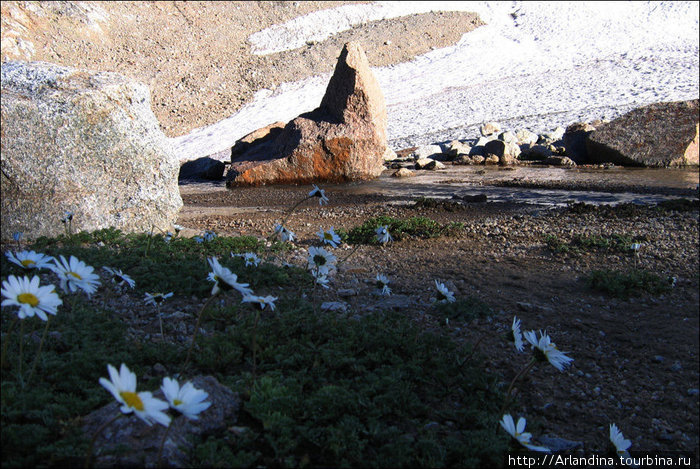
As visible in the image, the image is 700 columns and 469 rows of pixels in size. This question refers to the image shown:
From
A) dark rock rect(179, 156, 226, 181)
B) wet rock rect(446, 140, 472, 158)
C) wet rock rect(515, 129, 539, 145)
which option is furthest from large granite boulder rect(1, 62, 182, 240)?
wet rock rect(515, 129, 539, 145)

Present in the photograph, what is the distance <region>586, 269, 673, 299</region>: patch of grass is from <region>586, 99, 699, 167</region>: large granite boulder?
931 cm

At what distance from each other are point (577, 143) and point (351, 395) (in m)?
12.9

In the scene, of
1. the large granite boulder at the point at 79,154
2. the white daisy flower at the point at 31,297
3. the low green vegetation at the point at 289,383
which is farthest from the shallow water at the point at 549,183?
the white daisy flower at the point at 31,297

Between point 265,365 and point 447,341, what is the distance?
95 cm

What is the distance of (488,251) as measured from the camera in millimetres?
4961

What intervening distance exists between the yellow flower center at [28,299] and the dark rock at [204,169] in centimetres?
1136

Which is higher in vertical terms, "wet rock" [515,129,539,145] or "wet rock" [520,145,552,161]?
"wet rock" [515,129,539,145]

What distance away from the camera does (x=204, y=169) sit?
13.1 meters

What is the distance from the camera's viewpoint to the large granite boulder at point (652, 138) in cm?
1198

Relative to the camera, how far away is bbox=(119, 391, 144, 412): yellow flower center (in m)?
1.26

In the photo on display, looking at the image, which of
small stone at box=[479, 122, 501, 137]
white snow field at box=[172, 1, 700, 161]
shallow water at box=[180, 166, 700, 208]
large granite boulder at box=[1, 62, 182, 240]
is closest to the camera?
large granite boulder at box=[1, 62, 182, 240]

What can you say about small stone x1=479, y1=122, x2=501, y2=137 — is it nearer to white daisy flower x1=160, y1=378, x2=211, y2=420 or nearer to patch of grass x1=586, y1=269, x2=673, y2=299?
patch of grass x1=586, y1=269, x2=673, y2=299

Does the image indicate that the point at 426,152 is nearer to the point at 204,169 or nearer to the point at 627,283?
the point at 204,169

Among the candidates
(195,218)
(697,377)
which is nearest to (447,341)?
(697,377)
